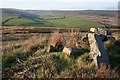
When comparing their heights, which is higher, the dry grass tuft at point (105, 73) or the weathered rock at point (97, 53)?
the weathered rock at point (97, 53)

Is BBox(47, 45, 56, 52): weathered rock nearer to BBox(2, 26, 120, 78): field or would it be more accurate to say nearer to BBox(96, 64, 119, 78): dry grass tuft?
BBox(2, 26, 120, 78): field

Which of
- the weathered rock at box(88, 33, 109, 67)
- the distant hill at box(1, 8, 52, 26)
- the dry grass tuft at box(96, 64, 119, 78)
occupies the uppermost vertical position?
the distant hill at box(1, 8, 52, 26)

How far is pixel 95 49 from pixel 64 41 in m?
2.44

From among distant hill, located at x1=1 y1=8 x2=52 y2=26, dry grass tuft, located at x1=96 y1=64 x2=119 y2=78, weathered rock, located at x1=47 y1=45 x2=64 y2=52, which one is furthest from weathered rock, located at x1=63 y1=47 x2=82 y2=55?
distant hill, located at x1=1 y1=8 x2=52 y2=26

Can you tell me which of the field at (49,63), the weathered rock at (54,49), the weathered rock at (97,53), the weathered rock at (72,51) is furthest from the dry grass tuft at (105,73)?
the weathered rock at (54,49)

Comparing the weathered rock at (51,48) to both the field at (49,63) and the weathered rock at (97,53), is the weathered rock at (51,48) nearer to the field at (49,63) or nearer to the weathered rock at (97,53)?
the field at (49,63)

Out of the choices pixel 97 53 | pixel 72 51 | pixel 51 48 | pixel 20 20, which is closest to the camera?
pixel 97 53

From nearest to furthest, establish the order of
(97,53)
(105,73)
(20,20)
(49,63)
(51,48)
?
(105,73)
(49,63)
(97,53)
(51,48)
(20,20)

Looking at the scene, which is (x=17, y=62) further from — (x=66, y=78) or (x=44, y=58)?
(x=66, y=78)

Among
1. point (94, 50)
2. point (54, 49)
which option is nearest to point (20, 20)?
point (54, 49)

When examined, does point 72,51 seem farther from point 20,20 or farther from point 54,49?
point 20,20

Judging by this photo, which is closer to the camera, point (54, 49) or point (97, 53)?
point (97, 53)

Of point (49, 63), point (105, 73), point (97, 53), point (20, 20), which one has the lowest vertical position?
point (105, 73)

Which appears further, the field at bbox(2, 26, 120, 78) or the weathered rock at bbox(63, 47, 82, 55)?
the weathered rock at bbox(63, 47, 82, 55)
